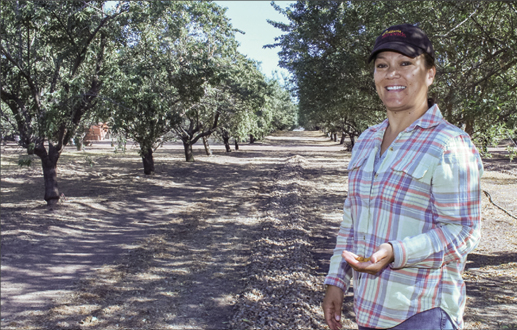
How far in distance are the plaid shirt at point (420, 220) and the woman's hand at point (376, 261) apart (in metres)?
0.03

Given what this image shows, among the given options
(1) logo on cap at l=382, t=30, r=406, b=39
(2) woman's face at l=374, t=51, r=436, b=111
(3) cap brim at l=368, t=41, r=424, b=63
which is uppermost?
(1) logo on cap at l=382, t=30, r=406, b=39

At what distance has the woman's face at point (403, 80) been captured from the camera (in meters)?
1.79

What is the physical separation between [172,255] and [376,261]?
6253mm

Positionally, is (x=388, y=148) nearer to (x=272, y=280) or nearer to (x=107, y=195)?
(x=272, y=280)

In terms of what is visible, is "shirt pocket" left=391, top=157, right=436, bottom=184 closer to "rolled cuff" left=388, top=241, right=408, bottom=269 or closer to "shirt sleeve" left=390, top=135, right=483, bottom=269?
"shirt sleeve" left=390, top=135, right=483, bottom=269

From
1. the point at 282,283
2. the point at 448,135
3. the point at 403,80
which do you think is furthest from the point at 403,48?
the point at 282,283

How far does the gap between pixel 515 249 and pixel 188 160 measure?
67.2 ft

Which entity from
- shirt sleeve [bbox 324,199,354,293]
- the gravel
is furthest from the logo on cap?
the gravel

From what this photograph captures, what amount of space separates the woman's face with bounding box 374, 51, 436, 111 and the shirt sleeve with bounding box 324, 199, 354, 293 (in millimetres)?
553

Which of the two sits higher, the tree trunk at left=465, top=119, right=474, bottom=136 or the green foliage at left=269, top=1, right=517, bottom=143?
the green foliage at left=269, top=1, right=517, bottom=143

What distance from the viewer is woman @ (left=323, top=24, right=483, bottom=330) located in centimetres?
156

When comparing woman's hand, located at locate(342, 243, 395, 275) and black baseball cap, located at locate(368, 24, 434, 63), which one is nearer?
woman's hand, located at locate(342, 243, 395, 275)

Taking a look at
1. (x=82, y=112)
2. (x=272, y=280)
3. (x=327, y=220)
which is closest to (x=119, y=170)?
(x=82, y=112)

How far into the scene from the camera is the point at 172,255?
A: 7297 mm
